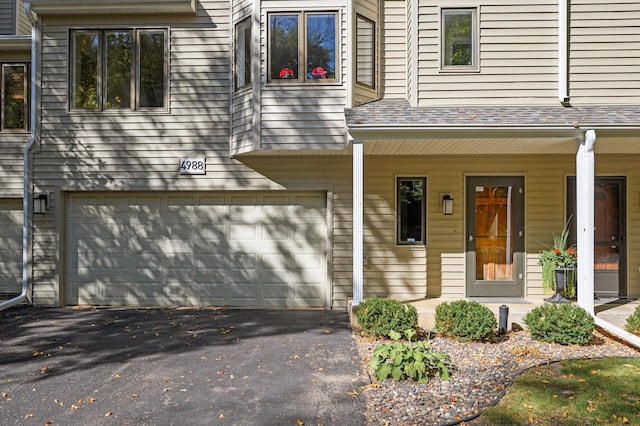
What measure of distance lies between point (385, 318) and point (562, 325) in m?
2.05

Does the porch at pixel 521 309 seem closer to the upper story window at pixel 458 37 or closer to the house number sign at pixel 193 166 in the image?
the upper story window at pixel 458 37

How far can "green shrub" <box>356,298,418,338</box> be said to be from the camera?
17.3 feet

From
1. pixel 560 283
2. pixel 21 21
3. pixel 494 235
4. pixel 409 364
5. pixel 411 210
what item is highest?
pixel 21 21

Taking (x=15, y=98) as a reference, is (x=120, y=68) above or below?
above

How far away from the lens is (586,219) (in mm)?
5645

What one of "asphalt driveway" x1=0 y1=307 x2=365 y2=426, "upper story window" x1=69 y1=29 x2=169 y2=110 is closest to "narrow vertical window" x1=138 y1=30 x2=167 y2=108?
"upper story window" x1=69 y1=29 x2=169 y2=110

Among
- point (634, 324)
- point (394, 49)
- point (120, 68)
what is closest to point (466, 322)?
point (634, 324)

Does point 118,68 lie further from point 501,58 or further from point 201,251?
point 501,58

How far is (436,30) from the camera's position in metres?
6.70

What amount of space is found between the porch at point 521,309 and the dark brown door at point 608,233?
36 centimetres

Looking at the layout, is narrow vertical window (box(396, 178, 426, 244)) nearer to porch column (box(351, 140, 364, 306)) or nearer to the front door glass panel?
the front door glass panel

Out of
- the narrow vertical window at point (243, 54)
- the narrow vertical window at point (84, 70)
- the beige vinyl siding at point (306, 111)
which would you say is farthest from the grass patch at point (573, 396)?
the narrow vertical window at point (84, 70)

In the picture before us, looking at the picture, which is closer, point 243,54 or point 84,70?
point 243,54

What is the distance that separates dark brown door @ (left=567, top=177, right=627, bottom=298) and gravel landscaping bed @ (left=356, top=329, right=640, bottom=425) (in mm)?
1824
